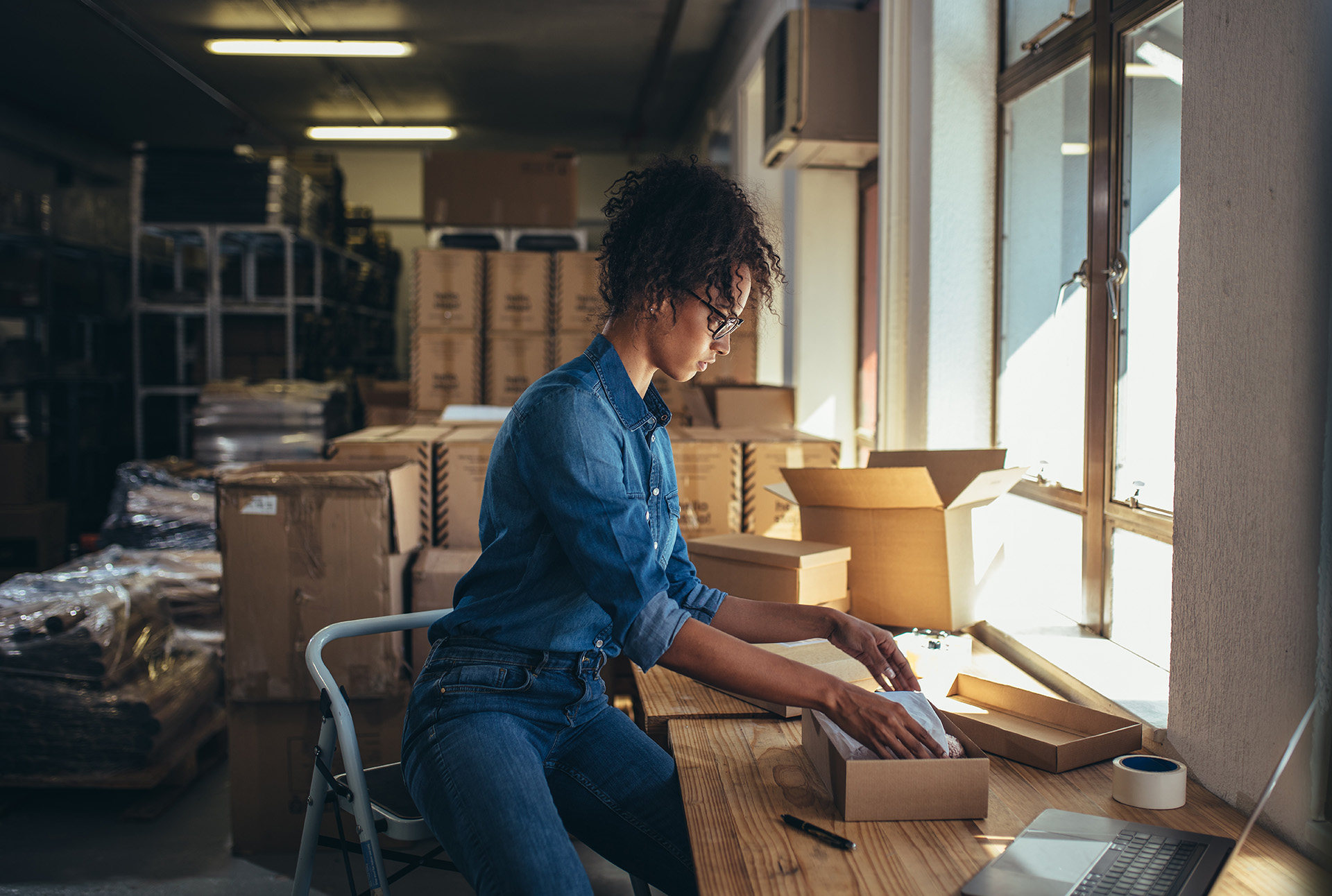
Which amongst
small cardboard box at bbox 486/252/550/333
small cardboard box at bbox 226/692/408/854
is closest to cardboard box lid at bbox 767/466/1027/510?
small cardboard box at bbox 226/692/408/854

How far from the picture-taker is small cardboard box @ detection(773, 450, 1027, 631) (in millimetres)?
1943

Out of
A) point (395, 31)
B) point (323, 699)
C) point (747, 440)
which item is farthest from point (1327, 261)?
point (395, 31)

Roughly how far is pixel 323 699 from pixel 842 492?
3.64 feet

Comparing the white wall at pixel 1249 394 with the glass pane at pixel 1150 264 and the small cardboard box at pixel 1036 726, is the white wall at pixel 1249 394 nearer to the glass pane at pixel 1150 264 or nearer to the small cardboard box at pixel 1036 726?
the small cardboard box at pixel 1036 726

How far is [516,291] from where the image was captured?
4500mm

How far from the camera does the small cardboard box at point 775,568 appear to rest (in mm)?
1863

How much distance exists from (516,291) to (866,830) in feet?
12.3

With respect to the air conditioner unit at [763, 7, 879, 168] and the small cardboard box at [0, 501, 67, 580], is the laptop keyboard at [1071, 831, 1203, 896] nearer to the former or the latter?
the air conditioner unit at [763, 7, 879, 168]

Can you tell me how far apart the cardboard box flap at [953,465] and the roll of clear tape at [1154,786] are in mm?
809

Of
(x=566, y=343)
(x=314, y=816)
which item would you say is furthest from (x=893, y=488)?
(x=566, y=343)

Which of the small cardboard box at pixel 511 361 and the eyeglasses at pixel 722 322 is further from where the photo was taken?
the small cardboard box at pixel 511 361

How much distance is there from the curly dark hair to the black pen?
2.20ft

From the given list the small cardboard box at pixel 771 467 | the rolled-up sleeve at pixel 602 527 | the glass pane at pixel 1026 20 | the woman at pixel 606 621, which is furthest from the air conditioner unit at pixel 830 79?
the rolled-up sleeve at pixel 602 527

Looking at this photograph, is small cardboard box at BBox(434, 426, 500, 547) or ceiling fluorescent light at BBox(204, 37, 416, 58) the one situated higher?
ceiling fluorescent light at BBox(204, 37, 416, 58)
